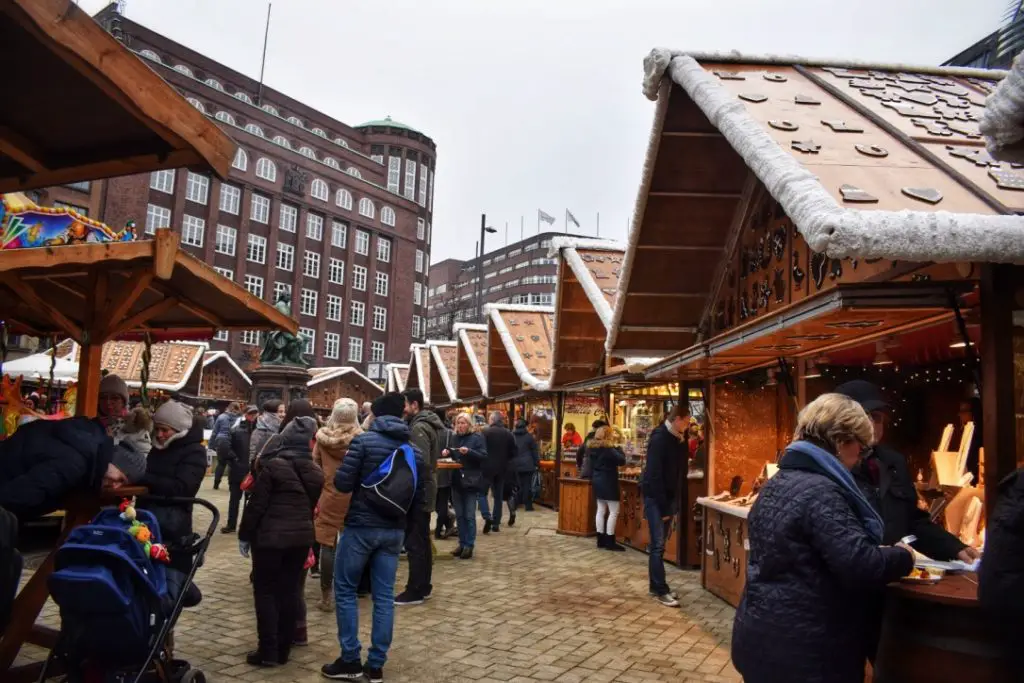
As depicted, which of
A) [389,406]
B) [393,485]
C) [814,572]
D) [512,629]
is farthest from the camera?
[512,629]

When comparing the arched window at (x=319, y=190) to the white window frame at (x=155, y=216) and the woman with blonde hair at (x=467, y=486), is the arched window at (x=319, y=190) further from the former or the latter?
the woman with blonde hair at (x=467, y=486)

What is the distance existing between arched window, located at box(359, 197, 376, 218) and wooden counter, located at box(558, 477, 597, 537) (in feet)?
168

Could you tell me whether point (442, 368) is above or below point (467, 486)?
above

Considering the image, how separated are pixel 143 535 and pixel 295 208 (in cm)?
5439

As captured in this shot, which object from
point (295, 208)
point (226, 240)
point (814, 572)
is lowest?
point (814, 572)

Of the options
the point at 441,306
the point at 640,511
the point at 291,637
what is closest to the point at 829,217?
the point at 291,637

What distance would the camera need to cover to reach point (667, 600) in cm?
757

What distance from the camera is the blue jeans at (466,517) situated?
989 centimetres

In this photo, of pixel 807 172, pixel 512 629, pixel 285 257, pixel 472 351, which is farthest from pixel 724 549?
pixel 285 257

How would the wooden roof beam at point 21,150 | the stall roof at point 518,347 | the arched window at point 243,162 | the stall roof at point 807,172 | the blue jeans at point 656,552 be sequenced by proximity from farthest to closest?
the arched window at point 243,162 → the stall roof at point 518,347 → the blue jeans at point 656,552 → the wooden roof beam at point 21,150 → the stall roof at point 807,172

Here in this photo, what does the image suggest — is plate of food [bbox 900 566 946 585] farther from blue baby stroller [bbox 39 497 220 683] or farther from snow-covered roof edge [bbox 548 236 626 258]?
snow-covered roof edge [bbox 548 236 626 258]

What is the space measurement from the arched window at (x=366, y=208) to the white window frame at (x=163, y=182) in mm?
16181

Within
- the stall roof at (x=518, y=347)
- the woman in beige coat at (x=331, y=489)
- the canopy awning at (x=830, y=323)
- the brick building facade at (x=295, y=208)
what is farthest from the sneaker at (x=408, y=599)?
the brick building facade at (x=295, y=208)

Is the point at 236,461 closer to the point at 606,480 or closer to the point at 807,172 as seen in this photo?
the point at 606,480
